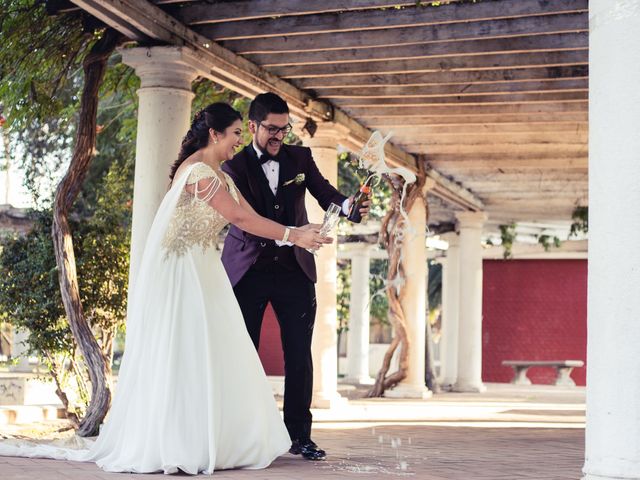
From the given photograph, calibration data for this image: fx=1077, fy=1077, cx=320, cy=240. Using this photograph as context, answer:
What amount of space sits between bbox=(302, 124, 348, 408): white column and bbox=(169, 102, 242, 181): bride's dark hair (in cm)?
542

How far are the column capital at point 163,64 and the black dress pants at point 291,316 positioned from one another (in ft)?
8.88

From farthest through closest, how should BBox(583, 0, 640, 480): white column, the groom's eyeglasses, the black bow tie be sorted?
the black bow tie → the groom's eyeglasses → BBox(583, 0, 640, 480): white column

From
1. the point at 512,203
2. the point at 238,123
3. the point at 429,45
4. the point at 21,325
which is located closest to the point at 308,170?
the point at 238,123

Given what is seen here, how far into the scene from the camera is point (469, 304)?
1742 cm

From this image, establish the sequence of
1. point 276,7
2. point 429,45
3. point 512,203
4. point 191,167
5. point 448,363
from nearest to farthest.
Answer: point 191,167 < point 276,7 < point 429,45 < point 512,203 < point 448,363

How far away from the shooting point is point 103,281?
8648 millimetres

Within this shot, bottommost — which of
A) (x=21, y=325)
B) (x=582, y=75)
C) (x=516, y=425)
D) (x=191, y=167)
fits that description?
(x=516, y=425)

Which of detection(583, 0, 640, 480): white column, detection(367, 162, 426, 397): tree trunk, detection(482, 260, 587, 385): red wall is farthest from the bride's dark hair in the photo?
detection(482, 260, 587, 385): red wall

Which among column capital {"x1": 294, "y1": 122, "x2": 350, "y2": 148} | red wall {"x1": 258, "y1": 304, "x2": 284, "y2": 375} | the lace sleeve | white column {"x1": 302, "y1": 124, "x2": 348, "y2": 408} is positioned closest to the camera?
the lace sleeve

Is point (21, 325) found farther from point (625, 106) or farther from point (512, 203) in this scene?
point (512, 203)

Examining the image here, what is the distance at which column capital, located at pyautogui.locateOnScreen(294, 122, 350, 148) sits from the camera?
10555mm

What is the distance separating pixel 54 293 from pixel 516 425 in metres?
4.27

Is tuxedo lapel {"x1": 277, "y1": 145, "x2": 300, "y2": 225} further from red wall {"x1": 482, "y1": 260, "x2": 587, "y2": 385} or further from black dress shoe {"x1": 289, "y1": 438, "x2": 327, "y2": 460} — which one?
red wall {"x1": 482, "y1": 260, "x2": 587, "y2": 385}

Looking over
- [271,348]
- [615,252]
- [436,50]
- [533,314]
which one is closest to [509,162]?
[436,50]
